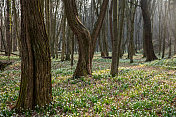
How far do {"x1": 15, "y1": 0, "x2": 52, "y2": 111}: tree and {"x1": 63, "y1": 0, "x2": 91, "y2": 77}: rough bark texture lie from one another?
4.02 metres

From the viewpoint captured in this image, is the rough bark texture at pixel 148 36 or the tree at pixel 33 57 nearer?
the tree at pixel 33 57

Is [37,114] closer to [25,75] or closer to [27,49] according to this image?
[25,75]

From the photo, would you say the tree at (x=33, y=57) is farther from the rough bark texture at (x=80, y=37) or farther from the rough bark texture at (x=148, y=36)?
the rough bark texture at (x=148, y=36)

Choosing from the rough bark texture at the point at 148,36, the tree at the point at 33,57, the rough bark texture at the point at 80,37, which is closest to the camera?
the tree at the point at 33,57

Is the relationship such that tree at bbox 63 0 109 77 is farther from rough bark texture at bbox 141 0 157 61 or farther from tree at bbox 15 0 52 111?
rough bark texture at bbox 141 0 157 61

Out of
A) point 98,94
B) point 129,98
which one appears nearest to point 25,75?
point 98,94

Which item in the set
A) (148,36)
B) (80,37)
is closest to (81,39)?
(80,37)

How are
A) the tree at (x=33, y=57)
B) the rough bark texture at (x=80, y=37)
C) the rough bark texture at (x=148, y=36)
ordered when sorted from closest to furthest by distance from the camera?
the tree at (x=33, y=57) → the rough bark texture at (x=80, y=37) → the rough bark texture at (x=148, y=36)

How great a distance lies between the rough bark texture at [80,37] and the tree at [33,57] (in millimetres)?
4018

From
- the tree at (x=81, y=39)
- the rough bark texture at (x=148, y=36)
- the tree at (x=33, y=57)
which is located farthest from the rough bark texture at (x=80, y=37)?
the rough bark texture at (x=148, y=36)

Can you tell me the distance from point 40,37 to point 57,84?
3832mm

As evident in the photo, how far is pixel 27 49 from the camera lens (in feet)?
15.6

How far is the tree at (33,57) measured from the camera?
467 centimetres

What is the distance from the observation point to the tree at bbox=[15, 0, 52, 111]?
4.67 metres
